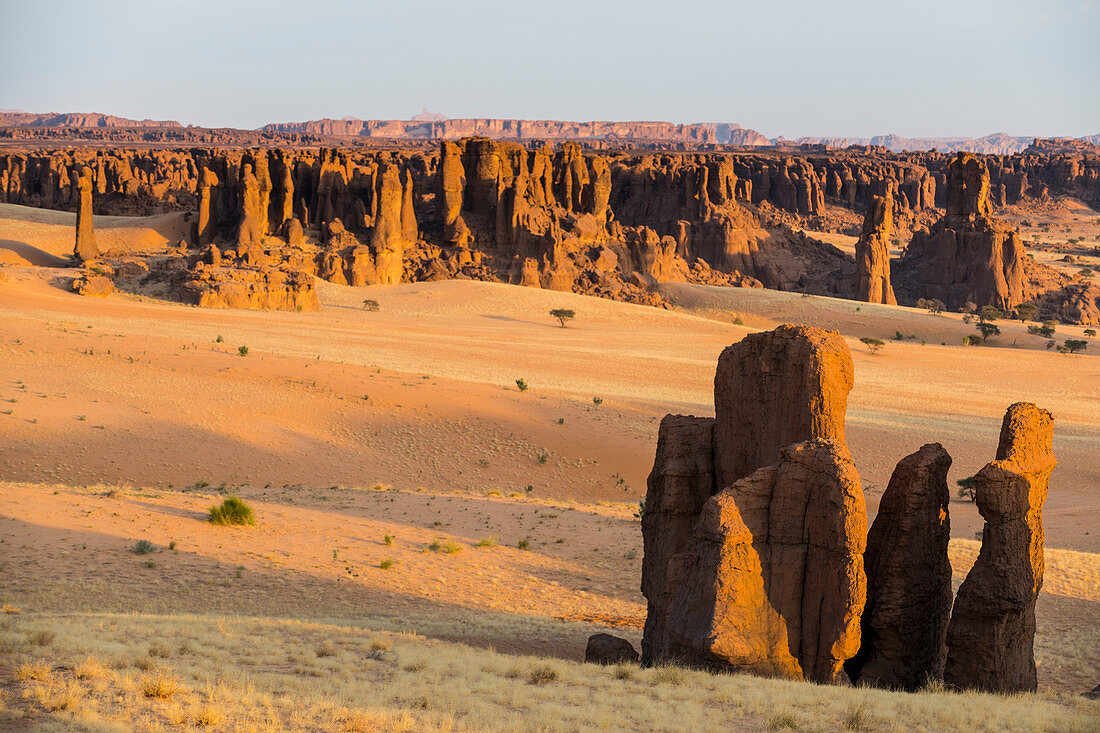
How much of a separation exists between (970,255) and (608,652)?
83.2 m

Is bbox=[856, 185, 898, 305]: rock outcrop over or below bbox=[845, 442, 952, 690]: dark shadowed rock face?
over

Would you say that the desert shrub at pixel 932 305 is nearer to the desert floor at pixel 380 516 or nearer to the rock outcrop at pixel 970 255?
the rock outcrop at pixel 970 255

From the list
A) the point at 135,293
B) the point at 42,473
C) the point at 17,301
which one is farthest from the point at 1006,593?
the point at 135,293

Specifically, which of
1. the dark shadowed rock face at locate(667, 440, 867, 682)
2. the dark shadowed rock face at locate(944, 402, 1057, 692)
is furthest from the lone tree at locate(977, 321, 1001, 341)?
the dark shadowed rock face at locate(667, 440, 867, 682)

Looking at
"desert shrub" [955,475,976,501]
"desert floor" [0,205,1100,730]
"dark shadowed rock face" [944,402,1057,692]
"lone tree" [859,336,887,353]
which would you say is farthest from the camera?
"lone tree" [859,336,887,353]

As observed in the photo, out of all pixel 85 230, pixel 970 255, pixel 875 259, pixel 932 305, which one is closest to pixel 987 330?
pixel 932 305

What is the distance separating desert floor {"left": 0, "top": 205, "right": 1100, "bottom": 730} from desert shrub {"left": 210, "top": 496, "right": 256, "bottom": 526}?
34 cm

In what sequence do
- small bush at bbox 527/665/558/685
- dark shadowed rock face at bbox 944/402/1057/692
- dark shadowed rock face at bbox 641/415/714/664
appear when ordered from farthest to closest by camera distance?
dark shadowed rock face at bbox 641/415/714/664 < dark shadowed rock face at bbox 944/402/1057/692 < small bush at bbox 527/665/558/685

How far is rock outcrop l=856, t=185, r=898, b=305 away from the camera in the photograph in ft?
270

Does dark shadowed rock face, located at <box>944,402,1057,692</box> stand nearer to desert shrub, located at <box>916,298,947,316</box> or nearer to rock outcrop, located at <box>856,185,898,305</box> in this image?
desert shrub, located at <box>916,298,947,316</box>

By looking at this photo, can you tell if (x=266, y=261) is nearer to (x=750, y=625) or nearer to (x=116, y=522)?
(x=116, y=522)

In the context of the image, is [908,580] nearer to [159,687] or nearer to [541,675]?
[541,675]

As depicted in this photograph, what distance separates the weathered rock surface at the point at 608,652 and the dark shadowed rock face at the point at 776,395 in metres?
2.66

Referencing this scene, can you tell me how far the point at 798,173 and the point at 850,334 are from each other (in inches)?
3396
